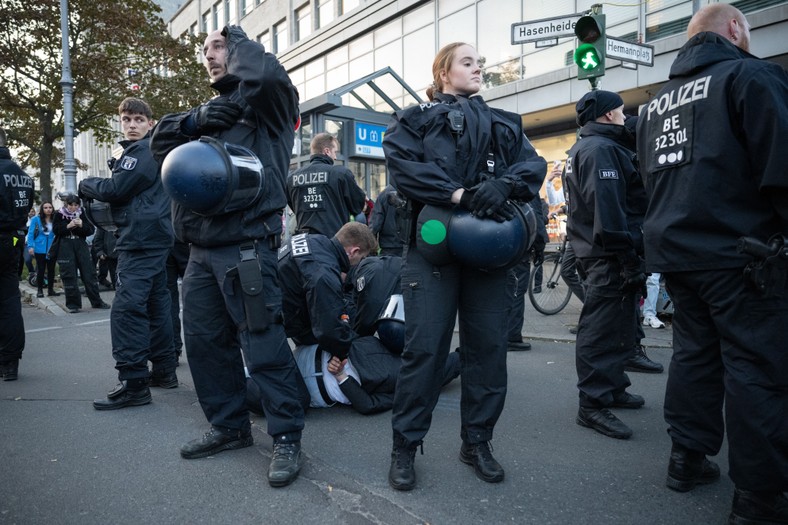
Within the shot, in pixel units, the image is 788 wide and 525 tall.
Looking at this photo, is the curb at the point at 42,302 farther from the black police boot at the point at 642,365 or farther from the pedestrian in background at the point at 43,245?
the black police boot at the point at 642,365

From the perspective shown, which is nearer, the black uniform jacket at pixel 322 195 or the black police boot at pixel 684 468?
the black police boot at pixel 684 468

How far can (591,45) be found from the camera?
5965 mm

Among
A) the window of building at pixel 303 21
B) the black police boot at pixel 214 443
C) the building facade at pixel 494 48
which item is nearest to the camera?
the black police boot at pixel 214 443

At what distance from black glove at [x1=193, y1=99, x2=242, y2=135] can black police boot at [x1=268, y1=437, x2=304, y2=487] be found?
148cm

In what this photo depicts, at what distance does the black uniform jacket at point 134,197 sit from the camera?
3.97 m

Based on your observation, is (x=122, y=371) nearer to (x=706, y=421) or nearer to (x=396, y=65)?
(x=706, y=421)

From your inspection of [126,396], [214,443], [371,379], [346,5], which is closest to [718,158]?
[371,379]

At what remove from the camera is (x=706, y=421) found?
2.45m

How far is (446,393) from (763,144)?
8.22ft

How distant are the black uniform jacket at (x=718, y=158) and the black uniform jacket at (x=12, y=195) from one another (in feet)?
14.6

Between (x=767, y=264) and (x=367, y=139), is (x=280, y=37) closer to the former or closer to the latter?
(x=367, y=139)

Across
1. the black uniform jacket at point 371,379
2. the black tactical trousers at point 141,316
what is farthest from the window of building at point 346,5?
the black uniform jacket at point 371,379

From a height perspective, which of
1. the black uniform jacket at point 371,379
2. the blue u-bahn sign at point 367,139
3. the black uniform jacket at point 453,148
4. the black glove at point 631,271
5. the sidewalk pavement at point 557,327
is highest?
the blue u-bahn sign at point 367,139

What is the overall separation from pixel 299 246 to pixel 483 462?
1.70m
